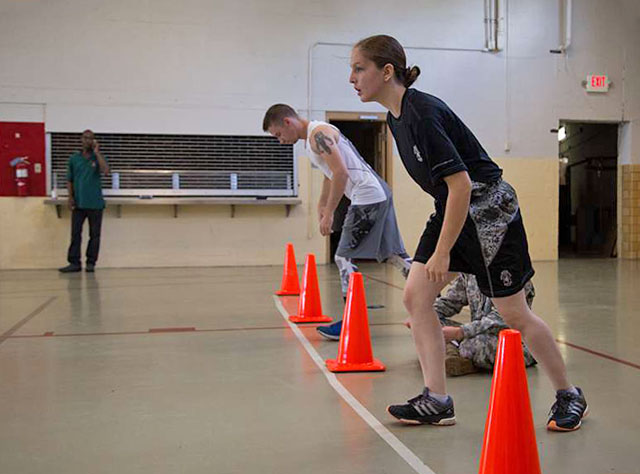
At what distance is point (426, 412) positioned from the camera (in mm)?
2535

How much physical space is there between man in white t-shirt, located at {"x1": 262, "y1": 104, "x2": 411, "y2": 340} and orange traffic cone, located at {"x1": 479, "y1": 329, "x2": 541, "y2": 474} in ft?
7.62

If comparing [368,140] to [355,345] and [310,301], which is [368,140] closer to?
[310,301]

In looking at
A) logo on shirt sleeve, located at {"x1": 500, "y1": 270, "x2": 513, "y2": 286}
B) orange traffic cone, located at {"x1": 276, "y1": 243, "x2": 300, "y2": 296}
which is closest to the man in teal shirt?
orange traffic cone, located at {"x1": 276, "y1": 243, "x2": 300, "y2": 296}

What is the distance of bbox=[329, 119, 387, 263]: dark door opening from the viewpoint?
1118cm

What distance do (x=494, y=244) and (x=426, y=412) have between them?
0.69 meters

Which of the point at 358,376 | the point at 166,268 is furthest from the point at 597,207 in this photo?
the point at 358,376

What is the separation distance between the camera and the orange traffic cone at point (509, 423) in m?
1.87

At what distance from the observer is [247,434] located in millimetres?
2518

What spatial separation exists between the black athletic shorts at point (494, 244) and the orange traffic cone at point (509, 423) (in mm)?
436

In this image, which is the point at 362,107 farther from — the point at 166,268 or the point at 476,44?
the point at 166,268

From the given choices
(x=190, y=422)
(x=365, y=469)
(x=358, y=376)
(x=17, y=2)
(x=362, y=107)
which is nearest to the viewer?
(x=365, y=469)

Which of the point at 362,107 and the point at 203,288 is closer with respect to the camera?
the point at 203,288

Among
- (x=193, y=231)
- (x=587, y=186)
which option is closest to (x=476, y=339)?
(x=193, y=231)

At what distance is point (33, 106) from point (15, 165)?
2.94 ft
